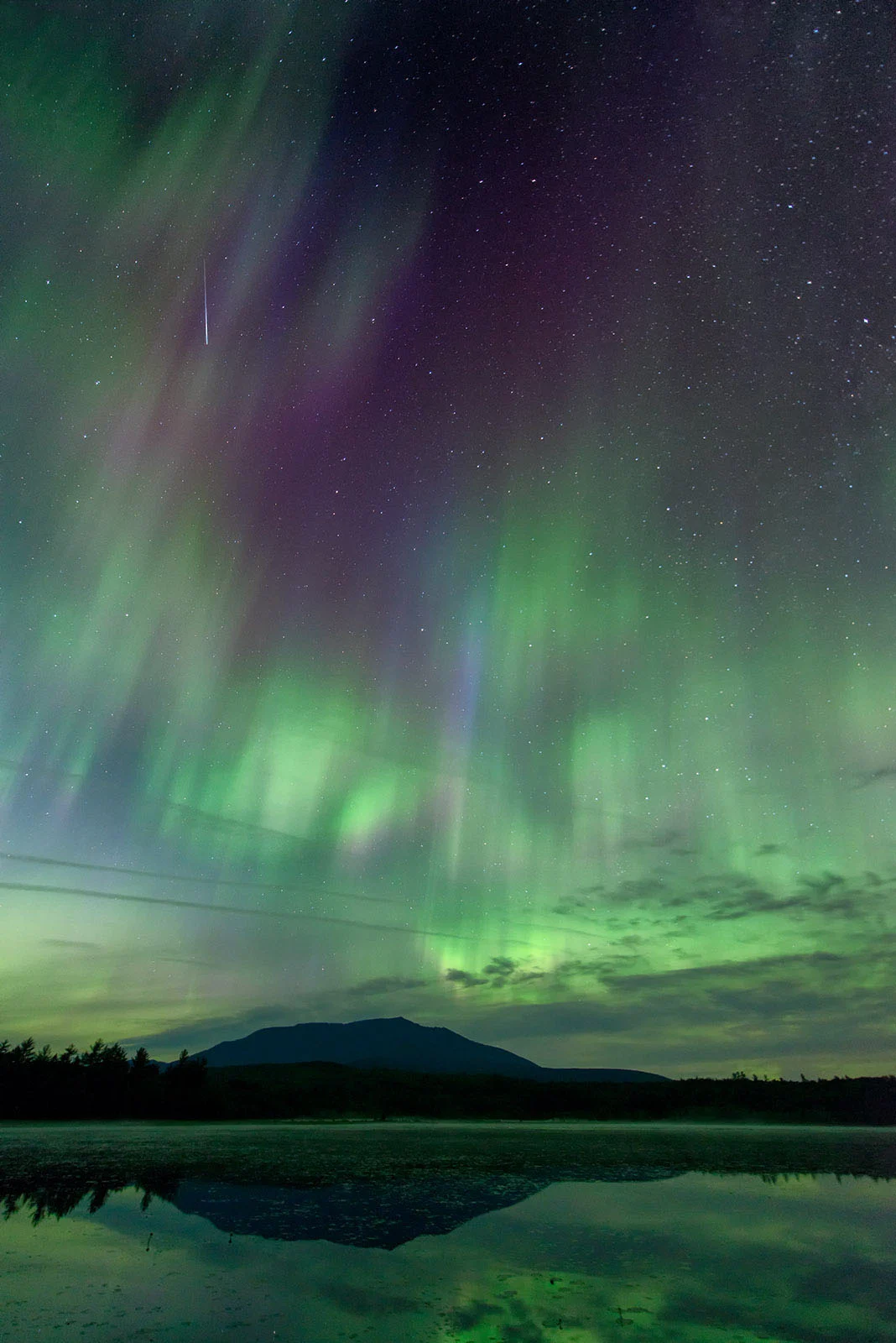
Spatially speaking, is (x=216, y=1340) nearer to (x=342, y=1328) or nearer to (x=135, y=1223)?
(x=342, y=1328)

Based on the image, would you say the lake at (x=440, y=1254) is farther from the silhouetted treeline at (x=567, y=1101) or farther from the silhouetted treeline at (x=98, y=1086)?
the silhouetted treeline at (x=567, y=1101)

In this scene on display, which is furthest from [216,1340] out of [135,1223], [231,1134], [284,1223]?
[231,1134]

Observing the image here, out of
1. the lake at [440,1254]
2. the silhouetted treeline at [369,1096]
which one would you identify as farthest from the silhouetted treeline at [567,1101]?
the lake at [440,1254]

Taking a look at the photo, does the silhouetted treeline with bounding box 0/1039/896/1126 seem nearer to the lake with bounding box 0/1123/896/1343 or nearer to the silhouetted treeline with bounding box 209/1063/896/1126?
the silhouetted treeline with bounding box 209/1063/896/1126

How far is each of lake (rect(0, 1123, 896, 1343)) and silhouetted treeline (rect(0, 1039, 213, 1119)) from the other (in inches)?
2797

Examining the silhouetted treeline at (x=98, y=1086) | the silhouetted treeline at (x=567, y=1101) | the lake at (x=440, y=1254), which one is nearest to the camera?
the lake at (x=440, y=1254)

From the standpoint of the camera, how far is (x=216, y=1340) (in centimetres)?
1325

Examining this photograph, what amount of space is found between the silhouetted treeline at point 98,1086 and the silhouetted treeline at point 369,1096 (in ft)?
0.41

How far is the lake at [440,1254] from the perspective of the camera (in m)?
14.4

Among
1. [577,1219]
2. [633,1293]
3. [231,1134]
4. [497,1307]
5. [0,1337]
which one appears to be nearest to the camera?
[0,1337]

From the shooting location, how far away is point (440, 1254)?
20.2 meters

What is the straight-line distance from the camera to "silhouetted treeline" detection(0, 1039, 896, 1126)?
102188 mm

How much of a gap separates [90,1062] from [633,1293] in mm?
117193

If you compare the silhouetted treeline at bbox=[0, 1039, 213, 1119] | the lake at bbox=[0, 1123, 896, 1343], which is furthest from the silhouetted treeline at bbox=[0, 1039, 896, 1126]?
the lake at bbox=[0, 1123, 896, 1343]
